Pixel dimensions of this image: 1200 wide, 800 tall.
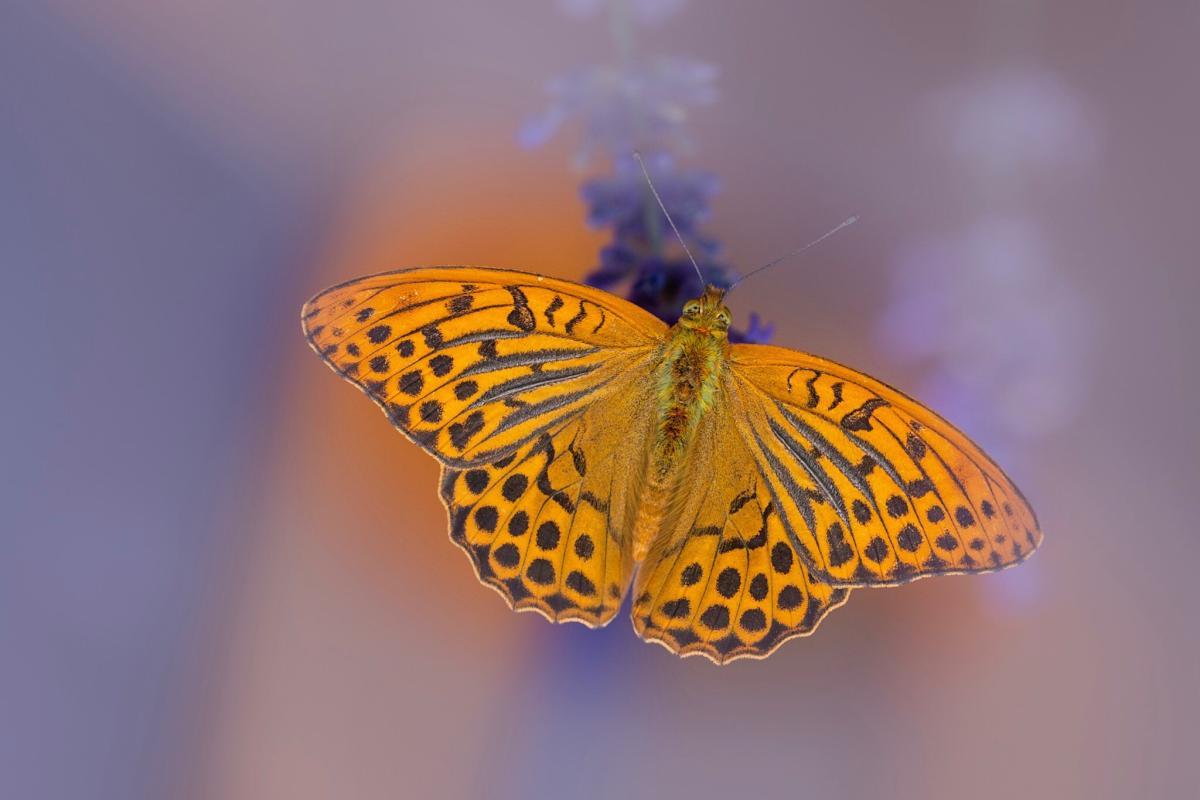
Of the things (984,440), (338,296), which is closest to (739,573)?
(338,296)

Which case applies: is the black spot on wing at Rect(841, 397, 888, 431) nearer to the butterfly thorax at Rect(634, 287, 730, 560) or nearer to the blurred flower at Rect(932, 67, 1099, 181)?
the butterfly thorax at Rect(634, 287, 730, 560)

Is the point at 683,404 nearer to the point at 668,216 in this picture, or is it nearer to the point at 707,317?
the point at 707,317

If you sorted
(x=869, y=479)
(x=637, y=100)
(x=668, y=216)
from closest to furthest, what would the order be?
(x=869, y=479) < (x=668, y=216) < (x=637, y=100)

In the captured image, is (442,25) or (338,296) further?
(442,25)

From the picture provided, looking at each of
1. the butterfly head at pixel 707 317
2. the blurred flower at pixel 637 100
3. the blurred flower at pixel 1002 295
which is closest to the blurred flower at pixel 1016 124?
the blurred flower at pixel 1002 295

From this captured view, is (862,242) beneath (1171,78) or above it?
beneath

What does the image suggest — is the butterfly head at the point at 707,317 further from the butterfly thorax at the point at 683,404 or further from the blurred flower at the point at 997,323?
the blurred flower at the point at 997,323

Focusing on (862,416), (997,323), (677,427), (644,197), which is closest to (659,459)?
(677,427)

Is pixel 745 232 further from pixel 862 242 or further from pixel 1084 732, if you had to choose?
pixel 1084 732
